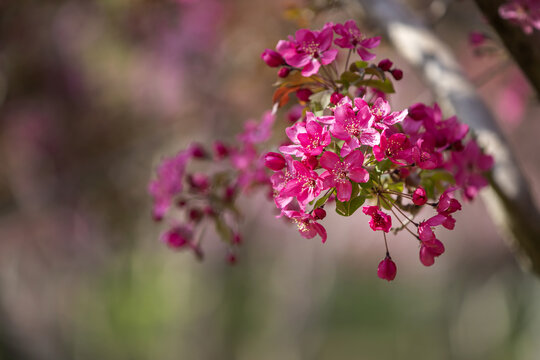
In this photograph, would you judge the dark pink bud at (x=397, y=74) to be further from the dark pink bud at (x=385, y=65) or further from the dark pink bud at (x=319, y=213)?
the dark pink bud at (x=319, y=213)

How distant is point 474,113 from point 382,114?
48cm

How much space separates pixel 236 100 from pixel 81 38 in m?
1.46

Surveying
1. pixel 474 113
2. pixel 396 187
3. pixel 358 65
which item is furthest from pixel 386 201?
pixel 474 113

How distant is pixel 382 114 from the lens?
0.86m

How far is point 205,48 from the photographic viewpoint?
404cm

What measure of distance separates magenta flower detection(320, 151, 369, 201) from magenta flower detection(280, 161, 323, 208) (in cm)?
3

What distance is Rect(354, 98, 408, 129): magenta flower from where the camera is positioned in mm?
844

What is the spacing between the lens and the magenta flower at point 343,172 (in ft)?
2.62

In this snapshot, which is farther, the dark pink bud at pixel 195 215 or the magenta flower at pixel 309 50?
the dark pink bud at pixel 195 215

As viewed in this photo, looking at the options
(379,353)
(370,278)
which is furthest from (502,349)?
(370,278)

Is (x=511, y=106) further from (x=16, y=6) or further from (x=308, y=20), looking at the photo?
(x=16, y=6)

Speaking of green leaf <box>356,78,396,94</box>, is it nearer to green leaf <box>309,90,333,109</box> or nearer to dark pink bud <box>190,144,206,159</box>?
green leaf <box>309,90,333,109</box>

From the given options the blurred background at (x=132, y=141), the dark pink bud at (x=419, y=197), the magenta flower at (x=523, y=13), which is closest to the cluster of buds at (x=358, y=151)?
the dark pink bud at (x=419, y=197)

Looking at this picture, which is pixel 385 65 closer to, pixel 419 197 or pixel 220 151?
pixel 419 197
